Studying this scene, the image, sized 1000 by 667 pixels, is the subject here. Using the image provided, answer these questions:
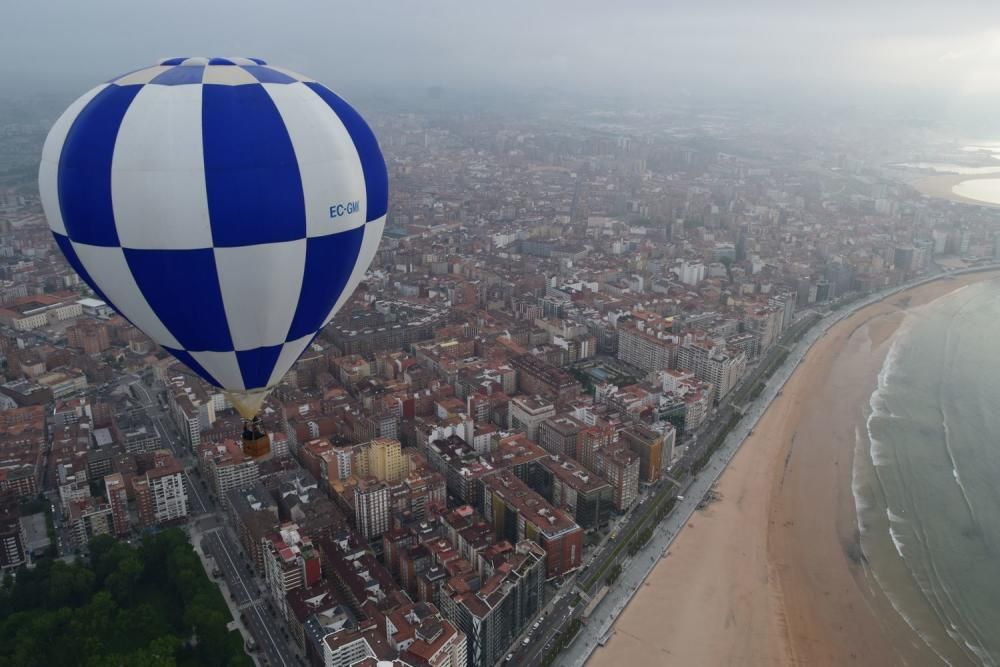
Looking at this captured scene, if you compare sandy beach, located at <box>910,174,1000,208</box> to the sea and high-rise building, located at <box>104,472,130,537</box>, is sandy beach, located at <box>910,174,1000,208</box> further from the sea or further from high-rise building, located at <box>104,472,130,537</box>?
high-rise building, located at <box>104,472,130,537</box>

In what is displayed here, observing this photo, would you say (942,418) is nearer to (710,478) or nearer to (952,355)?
(952,355)

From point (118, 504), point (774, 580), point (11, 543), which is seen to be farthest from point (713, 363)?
point (11, 543)

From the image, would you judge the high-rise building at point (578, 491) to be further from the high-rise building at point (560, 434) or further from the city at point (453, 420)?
the high-rise building at point (560, 434)

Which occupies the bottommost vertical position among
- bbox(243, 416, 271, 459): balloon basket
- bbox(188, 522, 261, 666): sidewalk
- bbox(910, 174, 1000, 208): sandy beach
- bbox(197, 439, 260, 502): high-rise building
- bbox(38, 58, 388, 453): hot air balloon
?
bbox(188, 522, 261, 666): sidewalk

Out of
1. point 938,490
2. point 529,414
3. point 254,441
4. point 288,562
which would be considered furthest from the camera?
point 529,414

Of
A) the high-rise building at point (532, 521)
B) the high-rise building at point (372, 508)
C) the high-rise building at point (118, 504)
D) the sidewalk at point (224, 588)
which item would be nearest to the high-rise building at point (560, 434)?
the high-rise building at point (532, 521)

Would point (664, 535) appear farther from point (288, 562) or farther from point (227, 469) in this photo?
point (227, 469)

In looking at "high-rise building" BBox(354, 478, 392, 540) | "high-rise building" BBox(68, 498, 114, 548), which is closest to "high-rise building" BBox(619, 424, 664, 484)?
"high-rise building" BBox(354, 478, 392, 540)
